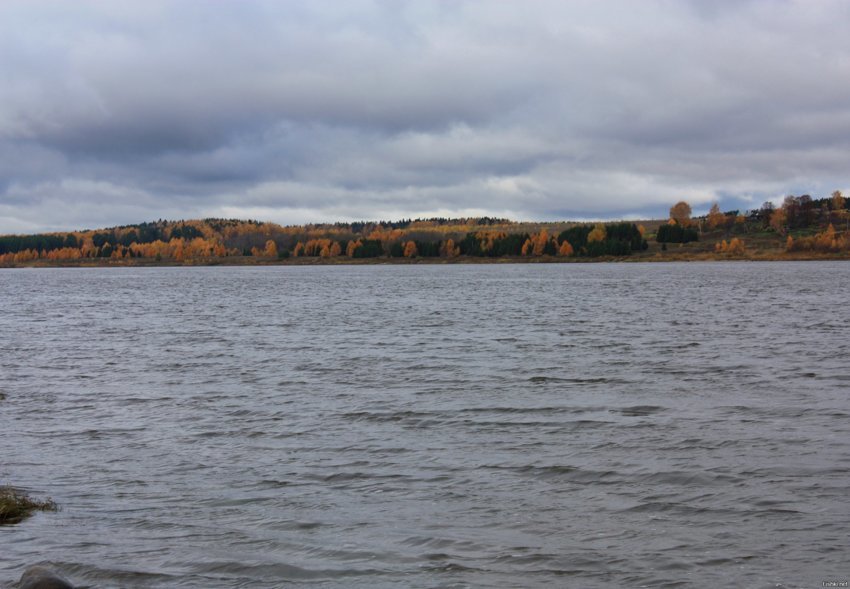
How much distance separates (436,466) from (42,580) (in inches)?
372

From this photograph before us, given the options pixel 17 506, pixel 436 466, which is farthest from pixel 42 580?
pixel 436 466

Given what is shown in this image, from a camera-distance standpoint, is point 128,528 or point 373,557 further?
point 128,528

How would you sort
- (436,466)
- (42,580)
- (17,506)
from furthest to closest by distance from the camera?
(436,466)
(17,506)
(42,580)

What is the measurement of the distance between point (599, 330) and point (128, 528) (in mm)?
44196

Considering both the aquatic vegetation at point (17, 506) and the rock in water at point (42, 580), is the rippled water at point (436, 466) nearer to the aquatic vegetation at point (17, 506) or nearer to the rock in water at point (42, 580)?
the aquatic vegetation at point (17, 506)

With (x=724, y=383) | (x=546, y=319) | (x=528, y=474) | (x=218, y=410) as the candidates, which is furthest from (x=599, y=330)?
(x=528, y=474)

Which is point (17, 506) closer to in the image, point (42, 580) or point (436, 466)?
point (42, 580)

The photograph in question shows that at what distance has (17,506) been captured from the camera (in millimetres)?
15789

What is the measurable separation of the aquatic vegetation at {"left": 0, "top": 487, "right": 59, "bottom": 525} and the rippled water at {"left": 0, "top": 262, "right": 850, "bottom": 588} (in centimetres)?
43

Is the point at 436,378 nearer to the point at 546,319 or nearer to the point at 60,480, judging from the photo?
the point at 60,480

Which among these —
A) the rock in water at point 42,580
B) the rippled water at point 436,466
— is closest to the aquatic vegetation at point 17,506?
the rippled water at point 436,466

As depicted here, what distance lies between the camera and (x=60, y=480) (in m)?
18.4

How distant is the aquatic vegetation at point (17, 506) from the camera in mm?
15523

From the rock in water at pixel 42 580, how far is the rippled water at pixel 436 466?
61 cm
